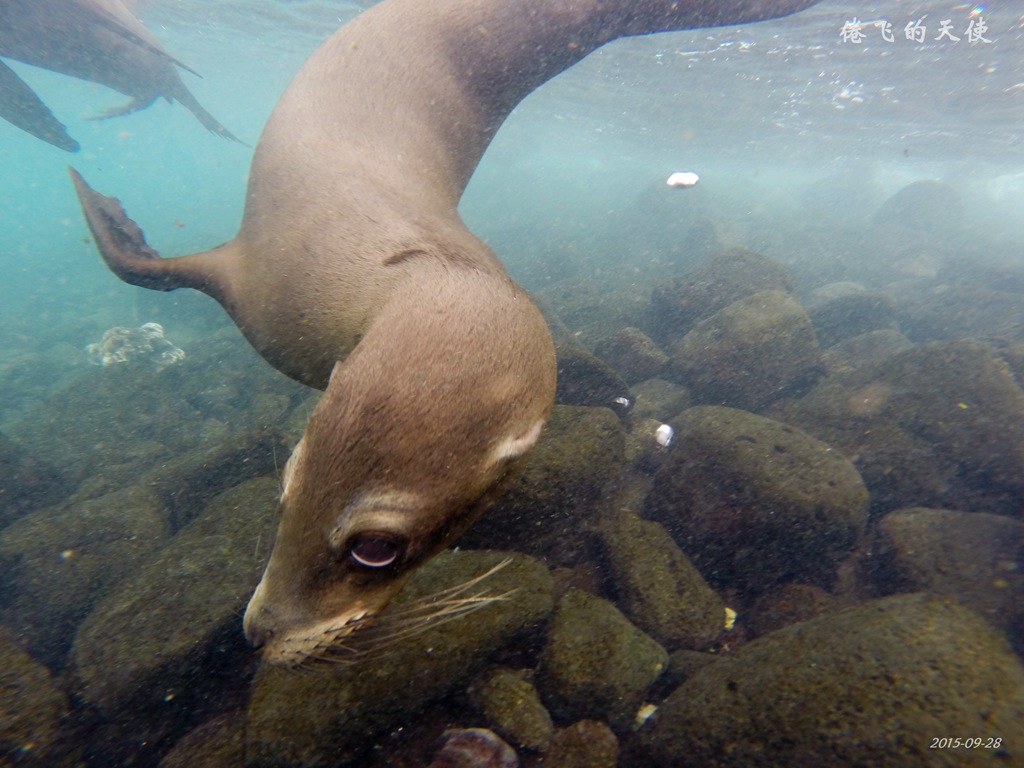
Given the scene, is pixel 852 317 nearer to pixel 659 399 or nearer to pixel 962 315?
pixel 962 315

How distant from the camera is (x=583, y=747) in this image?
2643mm

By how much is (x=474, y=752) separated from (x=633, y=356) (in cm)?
589

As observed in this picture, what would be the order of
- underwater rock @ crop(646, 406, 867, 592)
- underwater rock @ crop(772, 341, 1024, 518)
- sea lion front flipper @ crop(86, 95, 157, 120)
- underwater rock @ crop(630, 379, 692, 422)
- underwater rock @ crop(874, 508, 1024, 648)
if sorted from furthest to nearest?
sea lion front flipper @ crop(86, 95, 157, 120)
underwater rock @ crop(630, 379, 692, 422)
underwater rock @ crop(772, 341, 1024, 518)
underwater rock @ crop(646, 406, 867, 592)
underwater rock @ crop(874, 508, 1024, 648)

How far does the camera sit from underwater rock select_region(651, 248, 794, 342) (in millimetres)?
9695

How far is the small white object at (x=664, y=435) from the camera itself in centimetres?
548

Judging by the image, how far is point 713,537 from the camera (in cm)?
395

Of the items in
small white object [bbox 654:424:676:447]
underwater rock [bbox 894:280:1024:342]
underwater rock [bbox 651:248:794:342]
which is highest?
small white object [bbox 654:424:676:447]

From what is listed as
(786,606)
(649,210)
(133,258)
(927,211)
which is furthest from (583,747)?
(927,211)

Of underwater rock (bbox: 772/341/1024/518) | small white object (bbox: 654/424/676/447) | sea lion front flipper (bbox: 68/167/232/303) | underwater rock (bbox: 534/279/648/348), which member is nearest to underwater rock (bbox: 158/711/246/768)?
sea lion front flipper (bbox: 68/167/232/303)

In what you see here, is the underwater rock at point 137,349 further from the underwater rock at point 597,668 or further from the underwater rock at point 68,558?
the underwater rock at point 597,668

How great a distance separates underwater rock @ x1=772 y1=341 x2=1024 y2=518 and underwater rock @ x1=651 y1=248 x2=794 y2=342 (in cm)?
390

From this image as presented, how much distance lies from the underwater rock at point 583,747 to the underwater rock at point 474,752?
0.22 metres

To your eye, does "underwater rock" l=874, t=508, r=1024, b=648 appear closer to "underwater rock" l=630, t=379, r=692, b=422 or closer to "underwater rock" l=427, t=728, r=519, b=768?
"underwater rock" l=630, t=379, r=692, b=422

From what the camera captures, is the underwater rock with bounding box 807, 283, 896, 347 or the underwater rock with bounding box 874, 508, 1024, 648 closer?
the underwater rock with bounding box 874, 508, 1024, 648
